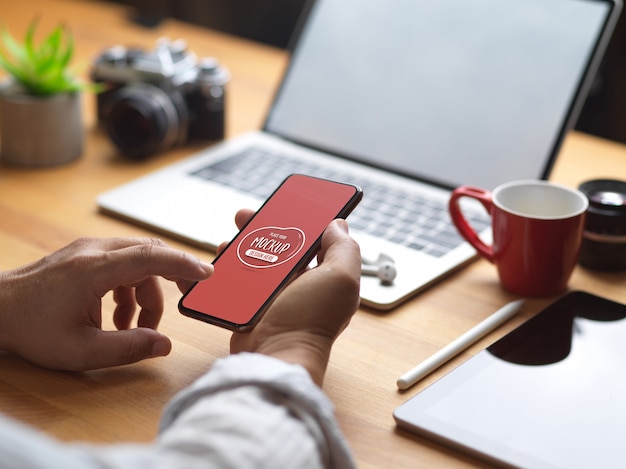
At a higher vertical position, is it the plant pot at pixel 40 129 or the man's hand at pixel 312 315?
the man's hand at pixel 312 315

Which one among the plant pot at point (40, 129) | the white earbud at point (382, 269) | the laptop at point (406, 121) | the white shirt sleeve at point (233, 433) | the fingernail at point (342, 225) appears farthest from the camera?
the plant pot at point (40, 129)

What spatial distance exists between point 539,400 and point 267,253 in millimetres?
247

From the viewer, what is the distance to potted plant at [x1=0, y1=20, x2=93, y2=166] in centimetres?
110

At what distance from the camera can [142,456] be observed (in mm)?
501

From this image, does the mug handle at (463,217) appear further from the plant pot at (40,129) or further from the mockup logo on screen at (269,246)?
the plant pot at (40,129)

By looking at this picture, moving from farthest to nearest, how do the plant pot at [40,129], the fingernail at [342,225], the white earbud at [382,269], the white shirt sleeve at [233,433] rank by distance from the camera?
the plant pot at [40,129] < the white earbud at [382,269] < the fingernail at [342,225] < the white shirt sleeve at [233,433]

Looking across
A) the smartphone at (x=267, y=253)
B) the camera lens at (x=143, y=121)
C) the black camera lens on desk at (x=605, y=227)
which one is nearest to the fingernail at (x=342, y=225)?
the smartphone at (x=267, y=253)

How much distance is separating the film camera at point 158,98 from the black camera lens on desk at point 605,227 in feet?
1.65

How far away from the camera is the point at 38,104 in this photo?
1093 millimetres

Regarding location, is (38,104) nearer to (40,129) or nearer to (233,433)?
(40,129)

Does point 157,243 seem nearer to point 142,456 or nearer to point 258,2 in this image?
point 142,456

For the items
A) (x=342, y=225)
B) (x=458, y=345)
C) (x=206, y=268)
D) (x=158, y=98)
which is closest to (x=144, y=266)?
(x=206, y=268)

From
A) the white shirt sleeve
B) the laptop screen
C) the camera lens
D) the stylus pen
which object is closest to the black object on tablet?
the stylus pen

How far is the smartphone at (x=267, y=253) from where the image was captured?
2.32 feet
